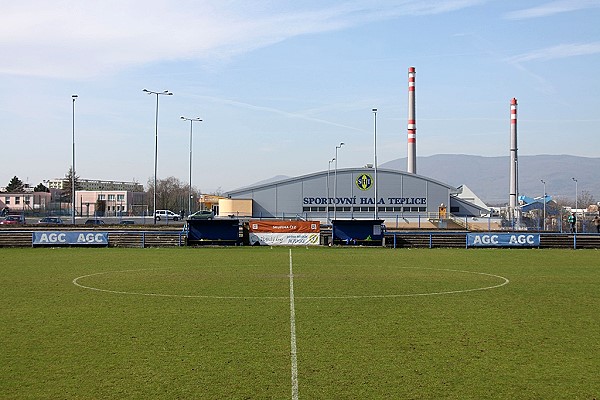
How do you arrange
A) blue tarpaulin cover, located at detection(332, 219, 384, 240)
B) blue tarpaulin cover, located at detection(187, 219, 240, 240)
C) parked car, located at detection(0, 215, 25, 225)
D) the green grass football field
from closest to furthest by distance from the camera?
the green grass football field, blue tarpaulin cover, located at detection(187, 219, 240, 240), blue tarpaulin cover, located at detection(332, 219, 384, 240), parked car, located at detection(0, 215, 25, 225)

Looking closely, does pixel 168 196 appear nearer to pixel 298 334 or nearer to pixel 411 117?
pixel 411 117

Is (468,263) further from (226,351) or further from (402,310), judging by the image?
(226,351)

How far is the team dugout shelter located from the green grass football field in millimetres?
74011

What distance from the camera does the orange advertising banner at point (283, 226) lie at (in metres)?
49.7

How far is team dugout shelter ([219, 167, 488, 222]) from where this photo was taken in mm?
103875

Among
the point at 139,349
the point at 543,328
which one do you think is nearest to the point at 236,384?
the point at 139,349

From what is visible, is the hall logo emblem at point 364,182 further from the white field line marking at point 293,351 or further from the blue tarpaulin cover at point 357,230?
the white field line marking at point 293,351

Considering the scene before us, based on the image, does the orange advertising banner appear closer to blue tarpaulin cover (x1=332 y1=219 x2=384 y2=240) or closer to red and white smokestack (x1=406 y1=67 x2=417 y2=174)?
blue tarpaulin cover (x1=332 y1=219 x2=384 y2=240)

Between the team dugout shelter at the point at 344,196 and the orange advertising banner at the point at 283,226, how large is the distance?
5301 cm

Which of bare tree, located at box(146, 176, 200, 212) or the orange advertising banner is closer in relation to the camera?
the orange advertising banner

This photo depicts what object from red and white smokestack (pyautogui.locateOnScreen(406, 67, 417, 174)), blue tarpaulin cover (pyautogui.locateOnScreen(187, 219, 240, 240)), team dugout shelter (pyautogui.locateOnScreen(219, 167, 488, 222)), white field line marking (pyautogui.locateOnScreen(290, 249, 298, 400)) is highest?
red and white smokestack (pyautogui.locateOnScreen(406, 67, 417, 174))

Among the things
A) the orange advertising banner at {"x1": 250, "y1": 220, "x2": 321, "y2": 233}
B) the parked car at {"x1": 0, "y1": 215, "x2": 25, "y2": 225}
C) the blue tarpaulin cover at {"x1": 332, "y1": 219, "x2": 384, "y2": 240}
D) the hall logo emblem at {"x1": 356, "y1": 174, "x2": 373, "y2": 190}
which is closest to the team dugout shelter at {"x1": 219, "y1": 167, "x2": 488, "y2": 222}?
the hall logo emblem at {"x1": 356, "y1": 174, "x2": 373, "y2": 190}

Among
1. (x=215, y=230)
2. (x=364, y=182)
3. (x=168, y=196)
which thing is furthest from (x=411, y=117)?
(x=168, y=196)

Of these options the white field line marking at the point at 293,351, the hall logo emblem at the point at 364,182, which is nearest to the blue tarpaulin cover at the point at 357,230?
the white field line marking at the point at 293,351
